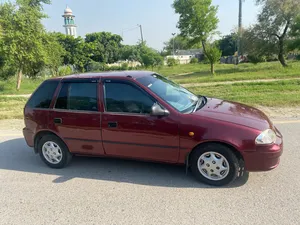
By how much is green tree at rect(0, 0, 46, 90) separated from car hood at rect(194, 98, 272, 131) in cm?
1379

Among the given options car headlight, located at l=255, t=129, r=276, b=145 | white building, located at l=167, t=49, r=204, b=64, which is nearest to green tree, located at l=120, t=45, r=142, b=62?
white building, located at l=167, t=49, r=204, b=64

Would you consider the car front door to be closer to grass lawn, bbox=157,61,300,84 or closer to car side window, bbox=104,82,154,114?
car side window, bbox=104,82,154,114

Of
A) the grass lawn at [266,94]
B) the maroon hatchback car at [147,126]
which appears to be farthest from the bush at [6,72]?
the maroon hatchback car at [147,126]

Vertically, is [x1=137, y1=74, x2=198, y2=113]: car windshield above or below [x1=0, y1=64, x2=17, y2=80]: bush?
below

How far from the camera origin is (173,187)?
3266 mm

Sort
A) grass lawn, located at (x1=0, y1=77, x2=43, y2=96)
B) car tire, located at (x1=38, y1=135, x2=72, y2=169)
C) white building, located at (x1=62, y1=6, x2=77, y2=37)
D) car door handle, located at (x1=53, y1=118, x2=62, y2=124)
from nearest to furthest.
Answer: car door handle, located at (x1=53, y1=118, x2=62, y2=124), car tire, located at (x1=38, y1=135, x2=72, y2=169), grass lawn, located at (x1=0, y1=77, x2=43, y2=96), white building, located at (x1=62, y1=6, x2=77, y2=37)

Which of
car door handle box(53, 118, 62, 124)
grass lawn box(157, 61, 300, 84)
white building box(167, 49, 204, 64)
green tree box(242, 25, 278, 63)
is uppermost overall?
white building box(167, 49, 204, 64)

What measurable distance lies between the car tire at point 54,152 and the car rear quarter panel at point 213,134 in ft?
6.66

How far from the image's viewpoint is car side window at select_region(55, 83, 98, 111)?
3.77 meters

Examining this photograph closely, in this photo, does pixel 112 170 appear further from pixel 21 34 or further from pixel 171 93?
pixel 21 34

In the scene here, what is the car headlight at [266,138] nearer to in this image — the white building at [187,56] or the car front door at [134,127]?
the car front door at [134,127]

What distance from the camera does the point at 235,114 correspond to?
134 inches

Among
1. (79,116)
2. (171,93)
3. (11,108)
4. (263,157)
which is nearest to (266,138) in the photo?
(263,157)

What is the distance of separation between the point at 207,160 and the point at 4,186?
304 cm
